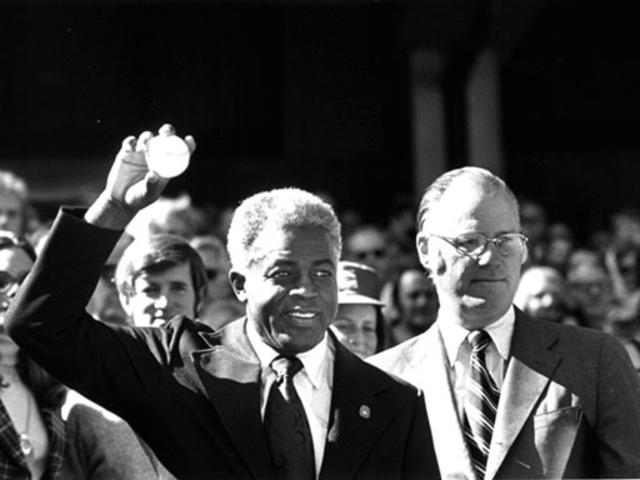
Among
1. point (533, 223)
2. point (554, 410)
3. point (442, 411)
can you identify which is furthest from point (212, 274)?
point (533, 223)

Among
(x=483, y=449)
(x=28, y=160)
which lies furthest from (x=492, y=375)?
(x=28, y=160)

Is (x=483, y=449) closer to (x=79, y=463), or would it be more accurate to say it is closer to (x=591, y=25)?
(x=79, y=463)

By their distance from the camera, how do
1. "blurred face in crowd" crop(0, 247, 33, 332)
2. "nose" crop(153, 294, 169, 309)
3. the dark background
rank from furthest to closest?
the dark background
"nose" crop(153, 294, 169, 309)
"blurred face in crowd" crop(0, 247, 33, 332)

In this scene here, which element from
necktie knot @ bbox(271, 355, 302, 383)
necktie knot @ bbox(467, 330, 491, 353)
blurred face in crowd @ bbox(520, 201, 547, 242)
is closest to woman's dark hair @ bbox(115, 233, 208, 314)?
necktie knot @ bbox(467, 330, 491, 353)

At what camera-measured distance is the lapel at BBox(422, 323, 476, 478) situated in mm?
4273

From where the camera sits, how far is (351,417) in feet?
13.0

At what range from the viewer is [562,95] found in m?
15.4

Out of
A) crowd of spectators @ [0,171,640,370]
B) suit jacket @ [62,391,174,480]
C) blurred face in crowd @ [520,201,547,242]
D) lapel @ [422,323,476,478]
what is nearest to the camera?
lapel @ [422,323,476,478]

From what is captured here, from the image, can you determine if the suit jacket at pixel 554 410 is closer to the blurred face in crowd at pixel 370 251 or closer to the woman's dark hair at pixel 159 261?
the woman's dark hair at pixel 159 261

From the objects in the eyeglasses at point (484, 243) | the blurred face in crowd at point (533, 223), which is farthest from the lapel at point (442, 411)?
the blurred face in crowd at point (533, 223)

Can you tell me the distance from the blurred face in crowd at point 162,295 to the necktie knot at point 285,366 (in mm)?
1427

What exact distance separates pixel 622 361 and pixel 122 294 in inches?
75.2

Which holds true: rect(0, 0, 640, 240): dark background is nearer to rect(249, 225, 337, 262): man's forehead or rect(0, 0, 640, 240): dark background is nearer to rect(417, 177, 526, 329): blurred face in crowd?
rect(417, 177, 526, 329): blurred face in crowd

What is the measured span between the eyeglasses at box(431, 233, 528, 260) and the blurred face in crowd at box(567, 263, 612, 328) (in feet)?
13.4
